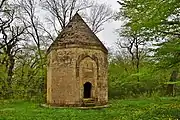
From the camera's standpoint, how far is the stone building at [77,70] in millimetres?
22250

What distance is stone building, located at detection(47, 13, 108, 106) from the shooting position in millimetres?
22250

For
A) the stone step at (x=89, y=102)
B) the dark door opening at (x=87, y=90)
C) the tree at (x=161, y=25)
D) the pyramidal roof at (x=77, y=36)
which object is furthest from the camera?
the dark door opening at (x=87, y=90)

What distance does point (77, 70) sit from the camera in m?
22.5

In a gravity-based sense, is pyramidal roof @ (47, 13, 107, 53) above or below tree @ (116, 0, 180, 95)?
above

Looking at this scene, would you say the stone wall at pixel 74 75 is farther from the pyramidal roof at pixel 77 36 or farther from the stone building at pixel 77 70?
the pyramidal roof at pixel 77 36

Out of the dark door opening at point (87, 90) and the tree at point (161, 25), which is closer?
the tree at point (161, 25)

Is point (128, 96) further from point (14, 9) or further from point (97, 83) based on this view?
point (14, 9)

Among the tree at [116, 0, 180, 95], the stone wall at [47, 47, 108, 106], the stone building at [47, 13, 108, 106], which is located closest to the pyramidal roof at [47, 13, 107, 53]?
the stone building at [47, 13, 108, 106]

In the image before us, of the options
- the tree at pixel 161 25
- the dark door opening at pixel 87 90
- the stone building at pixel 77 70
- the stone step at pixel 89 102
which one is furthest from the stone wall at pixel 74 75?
the tree at pixel 161 25

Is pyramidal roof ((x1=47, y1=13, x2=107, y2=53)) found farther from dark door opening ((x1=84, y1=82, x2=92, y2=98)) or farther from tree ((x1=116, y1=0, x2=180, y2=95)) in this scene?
tree ((x1=116, y1=0, x2=180, y2=95))

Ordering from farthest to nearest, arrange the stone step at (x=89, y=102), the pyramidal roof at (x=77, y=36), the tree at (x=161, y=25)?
the pyramidal roof at (x=77, y=36), the stone step at (x=89, y=102), the tree at (x=161, y=25)

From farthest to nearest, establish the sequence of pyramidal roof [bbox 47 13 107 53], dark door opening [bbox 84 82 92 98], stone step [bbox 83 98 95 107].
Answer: dark door opening [bbox 84 82 92 98] < pyramidal roof [bbox 47 13 107 53] < stone step [bbox 83 98 95 107]

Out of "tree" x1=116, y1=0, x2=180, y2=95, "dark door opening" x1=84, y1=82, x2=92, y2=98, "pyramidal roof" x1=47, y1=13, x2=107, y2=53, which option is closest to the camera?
"tree" x1=116, y1=0, x2=180, y2=95

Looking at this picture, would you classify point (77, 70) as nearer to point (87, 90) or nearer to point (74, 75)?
point (74, 75)
